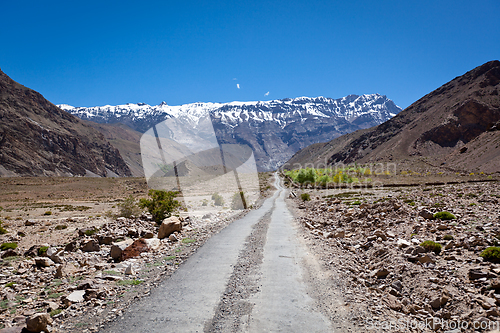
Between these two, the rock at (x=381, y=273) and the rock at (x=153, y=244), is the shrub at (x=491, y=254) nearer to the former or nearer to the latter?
the rock at (x=381, y=273)

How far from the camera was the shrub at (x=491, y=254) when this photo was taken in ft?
23.1

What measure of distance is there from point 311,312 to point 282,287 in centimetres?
152

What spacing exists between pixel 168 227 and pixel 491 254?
1366 cm

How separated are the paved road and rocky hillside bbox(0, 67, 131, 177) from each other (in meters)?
117

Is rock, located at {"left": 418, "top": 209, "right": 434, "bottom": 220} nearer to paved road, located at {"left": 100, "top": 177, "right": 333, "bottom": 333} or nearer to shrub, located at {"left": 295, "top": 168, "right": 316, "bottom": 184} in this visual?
paved road, located at {"left": 100, "top": 177, "right": 333, "bottom": 333}

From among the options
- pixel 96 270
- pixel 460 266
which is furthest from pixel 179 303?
pixel 460 266

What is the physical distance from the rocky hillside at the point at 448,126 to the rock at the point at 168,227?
95754 mm

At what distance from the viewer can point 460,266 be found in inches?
285

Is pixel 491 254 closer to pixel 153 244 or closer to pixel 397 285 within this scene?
pixel 397 285

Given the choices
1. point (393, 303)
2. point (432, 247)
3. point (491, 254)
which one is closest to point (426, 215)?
point (432, 247)

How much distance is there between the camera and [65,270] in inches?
354

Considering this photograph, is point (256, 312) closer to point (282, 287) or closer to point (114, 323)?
point (282, 287)

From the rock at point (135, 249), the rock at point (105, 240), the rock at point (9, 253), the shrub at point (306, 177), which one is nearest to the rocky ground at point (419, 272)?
the rock at point (135, 249)

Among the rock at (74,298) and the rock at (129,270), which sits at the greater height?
the rock at (74,298)
